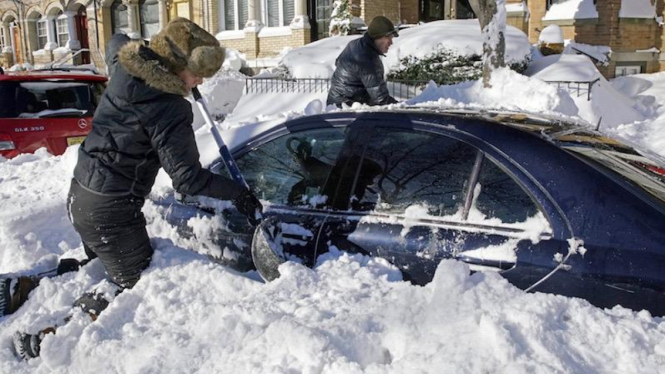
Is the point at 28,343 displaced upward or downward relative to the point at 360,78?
downward

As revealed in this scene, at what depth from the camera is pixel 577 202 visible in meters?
2.47

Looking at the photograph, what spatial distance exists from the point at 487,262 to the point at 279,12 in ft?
55.0

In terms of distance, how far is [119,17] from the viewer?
79.3 feet

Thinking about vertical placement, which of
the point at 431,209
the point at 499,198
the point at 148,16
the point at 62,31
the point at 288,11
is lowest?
the point at 62,31

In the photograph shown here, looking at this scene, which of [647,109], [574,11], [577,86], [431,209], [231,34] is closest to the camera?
[431,209]

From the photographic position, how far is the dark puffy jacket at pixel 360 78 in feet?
18.5

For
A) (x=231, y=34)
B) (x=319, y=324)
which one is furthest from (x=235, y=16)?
(x=319, y=324)

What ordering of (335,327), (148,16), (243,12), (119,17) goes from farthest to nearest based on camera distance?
(119,17) < (148,16) < (243,12) < (335,327)

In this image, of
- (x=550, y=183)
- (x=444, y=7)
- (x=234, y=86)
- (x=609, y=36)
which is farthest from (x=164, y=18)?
(x=550, y=183)

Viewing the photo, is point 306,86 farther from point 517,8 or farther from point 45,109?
point 45,109

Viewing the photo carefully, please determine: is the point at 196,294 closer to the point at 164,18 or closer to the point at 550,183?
the point at 550,183

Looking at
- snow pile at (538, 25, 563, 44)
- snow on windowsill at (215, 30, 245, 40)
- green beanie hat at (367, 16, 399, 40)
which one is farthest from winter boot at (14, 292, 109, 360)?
snow on windowsill at (215, 30, 245, 40)

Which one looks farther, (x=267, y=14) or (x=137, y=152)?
(x=267, y=14)

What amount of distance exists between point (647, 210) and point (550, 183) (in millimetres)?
383
